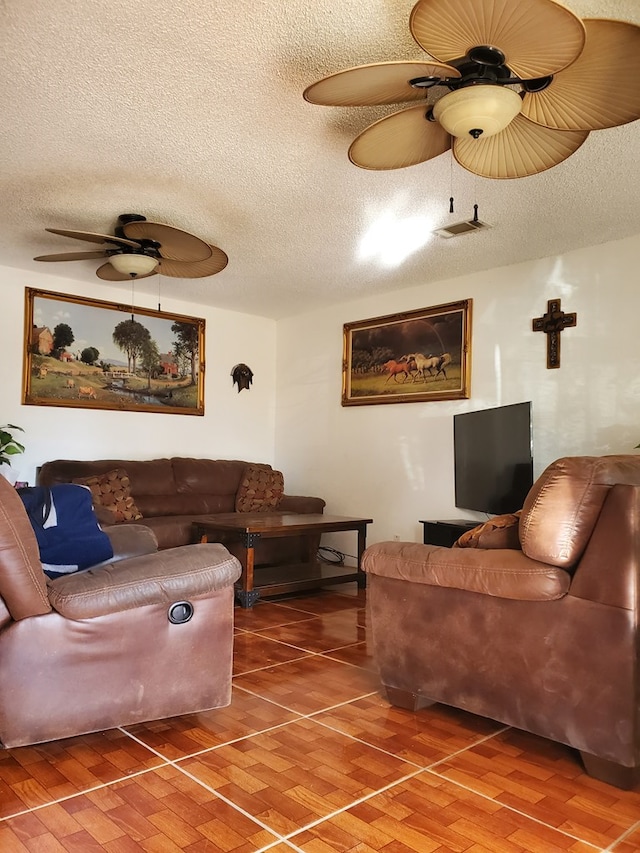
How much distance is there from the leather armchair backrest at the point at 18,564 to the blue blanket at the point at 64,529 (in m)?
0.24

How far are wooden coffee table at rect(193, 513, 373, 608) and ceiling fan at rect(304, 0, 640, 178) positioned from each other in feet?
8.18

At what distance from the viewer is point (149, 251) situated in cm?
377

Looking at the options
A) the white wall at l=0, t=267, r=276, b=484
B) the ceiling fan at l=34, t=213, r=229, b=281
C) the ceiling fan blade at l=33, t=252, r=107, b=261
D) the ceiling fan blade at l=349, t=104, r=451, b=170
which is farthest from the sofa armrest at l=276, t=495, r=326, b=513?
the ceiling fan blade at l=349, t=104, r=451, b=170

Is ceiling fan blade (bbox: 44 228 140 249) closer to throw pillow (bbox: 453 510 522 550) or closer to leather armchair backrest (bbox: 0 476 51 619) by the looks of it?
leather armchair backrest (bbox: 0 476 51 619)

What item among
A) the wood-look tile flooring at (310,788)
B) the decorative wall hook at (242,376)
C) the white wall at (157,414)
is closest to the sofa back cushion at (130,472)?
the white wall at (157,414)

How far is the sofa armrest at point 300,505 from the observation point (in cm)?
551

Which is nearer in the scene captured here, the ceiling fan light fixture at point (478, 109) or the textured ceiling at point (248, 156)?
the ceiling fan light fixture at point (478, 109)

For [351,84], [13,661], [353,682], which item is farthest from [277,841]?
[351,84]

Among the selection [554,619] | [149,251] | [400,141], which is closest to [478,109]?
[400,141]

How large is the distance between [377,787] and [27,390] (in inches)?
168

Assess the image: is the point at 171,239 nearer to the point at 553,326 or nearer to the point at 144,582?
the point at 144,582

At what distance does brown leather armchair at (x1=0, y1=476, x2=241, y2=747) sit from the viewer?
1.97m

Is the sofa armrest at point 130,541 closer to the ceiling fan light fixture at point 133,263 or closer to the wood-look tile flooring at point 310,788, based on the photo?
the wood-look tile flooring at point 310,788

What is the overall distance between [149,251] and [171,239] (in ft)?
1.04
